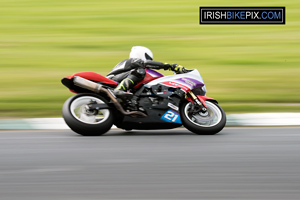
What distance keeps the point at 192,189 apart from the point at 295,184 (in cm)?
92

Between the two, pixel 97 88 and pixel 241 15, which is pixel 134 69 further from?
pixel 241 15

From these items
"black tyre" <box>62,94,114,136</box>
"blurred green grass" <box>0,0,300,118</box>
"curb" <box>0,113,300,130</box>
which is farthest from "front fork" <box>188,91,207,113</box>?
"blurred green grass" <box>0,0,300,118</box>

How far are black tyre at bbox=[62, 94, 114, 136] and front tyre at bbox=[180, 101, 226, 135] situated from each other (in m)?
0.99

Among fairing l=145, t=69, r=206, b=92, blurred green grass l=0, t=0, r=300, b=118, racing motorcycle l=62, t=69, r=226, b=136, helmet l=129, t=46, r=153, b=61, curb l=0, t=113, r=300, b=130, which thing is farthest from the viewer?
blurred green grass l=0, t=0, r=300, b=118

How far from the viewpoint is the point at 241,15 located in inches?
725

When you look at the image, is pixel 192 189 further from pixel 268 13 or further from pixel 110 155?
pixel 268 13

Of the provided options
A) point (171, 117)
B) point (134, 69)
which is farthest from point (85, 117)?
point (171, 117)

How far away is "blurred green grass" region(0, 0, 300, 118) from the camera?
1150 cm

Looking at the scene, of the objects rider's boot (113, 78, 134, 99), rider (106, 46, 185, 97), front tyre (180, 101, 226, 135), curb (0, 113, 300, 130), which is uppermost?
rider (106, 46, 185, 97)

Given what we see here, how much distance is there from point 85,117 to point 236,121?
8.51 feet

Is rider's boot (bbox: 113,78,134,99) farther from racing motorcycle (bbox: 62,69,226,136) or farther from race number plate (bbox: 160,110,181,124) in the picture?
race number plate (bbox: 160,110,181,124)

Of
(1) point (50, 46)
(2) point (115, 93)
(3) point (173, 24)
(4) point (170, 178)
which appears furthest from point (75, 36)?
(4) point (170, 178)

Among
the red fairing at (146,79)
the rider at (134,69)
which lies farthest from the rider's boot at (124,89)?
Answer: the red fairing at (146,79)

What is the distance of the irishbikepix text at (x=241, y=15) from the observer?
1834 centimetres
